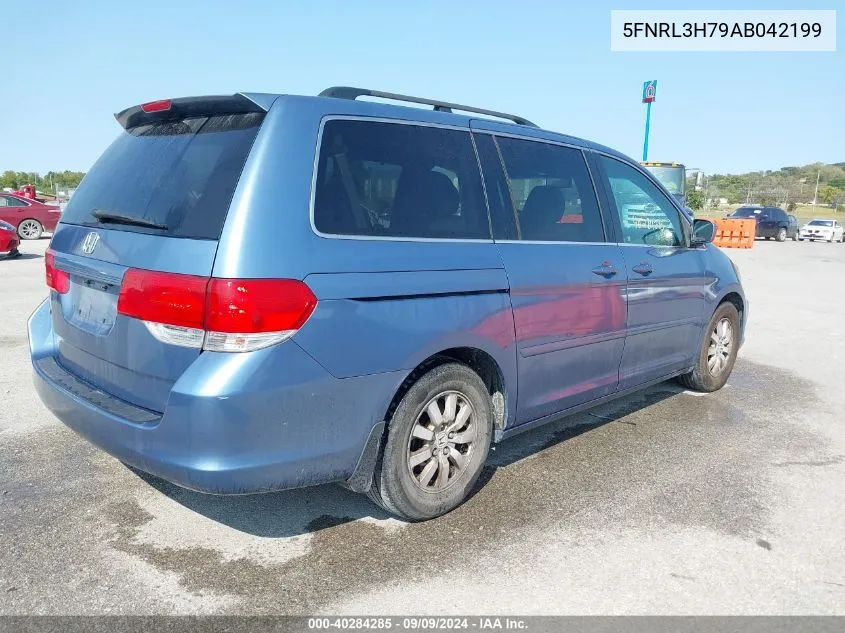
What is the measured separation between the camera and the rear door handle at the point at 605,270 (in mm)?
3984

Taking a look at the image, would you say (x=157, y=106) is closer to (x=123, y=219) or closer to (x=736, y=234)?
(x=123, y=219)

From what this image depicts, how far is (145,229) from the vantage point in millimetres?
2826

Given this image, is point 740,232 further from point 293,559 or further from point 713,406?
point 293,559

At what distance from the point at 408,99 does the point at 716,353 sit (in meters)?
3.48

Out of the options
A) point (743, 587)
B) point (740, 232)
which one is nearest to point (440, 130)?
point (743, 587)

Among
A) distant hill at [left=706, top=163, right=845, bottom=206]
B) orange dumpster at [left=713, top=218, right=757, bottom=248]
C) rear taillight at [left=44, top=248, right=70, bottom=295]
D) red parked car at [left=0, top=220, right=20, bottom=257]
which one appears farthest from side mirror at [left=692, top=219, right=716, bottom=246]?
distant hill at [left=706, top=163, right=845, bottom=206]

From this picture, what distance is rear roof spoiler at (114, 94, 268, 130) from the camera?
2.79 meters

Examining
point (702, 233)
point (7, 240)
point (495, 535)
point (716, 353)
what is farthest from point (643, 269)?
point (7, 240)

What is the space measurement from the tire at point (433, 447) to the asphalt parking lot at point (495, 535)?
142 millimetres

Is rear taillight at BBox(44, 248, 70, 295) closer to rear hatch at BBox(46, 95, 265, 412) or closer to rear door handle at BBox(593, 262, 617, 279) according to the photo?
rear hatch at BBox(46, 95, 265, 412)

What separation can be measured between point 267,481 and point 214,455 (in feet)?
0.79

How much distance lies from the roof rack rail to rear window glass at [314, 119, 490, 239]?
238mm

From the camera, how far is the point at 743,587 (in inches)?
109

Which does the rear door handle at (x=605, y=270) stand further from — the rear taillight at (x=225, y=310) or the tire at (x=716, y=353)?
the rear taillight at (x=225, y=310)
